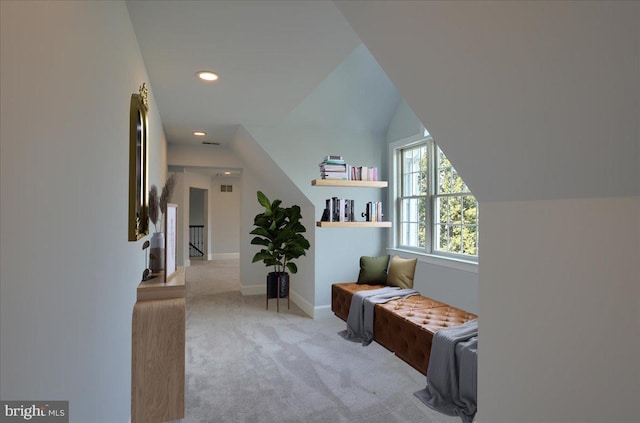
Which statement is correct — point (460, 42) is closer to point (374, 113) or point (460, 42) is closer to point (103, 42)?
point (103, 42)

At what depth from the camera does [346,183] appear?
4.66 metres

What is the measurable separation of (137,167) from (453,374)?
2.48 metres

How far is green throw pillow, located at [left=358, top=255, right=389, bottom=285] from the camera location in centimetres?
450

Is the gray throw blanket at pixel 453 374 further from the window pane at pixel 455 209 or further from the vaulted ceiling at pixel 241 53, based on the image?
the vaulted ceiling at pixel 241 53

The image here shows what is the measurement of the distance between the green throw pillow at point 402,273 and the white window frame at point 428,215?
0.16 metres

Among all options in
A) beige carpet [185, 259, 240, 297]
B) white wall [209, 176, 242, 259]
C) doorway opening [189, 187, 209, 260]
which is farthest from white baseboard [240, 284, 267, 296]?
doorway opening [189, 187, 209, 260]

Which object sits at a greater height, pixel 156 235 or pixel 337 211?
pixel 337 211

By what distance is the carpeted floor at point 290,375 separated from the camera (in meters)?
2.41

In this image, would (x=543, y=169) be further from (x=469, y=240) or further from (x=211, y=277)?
(x=211, y=277)

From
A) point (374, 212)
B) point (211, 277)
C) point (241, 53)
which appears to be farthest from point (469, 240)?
point (211, 277)

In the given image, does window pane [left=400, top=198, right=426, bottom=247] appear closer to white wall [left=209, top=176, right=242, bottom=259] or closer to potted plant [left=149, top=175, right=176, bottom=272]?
potted plant [left=149, top=175, right=176, bottom=272]

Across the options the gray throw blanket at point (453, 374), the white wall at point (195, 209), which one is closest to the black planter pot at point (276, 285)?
the gray throw blanket at point (453, 374)

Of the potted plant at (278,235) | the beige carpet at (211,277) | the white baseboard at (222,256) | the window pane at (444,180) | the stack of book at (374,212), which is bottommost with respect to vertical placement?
the beige carpet at (211,277)

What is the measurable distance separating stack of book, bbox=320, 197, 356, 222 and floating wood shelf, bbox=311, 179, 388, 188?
20 centimetres
